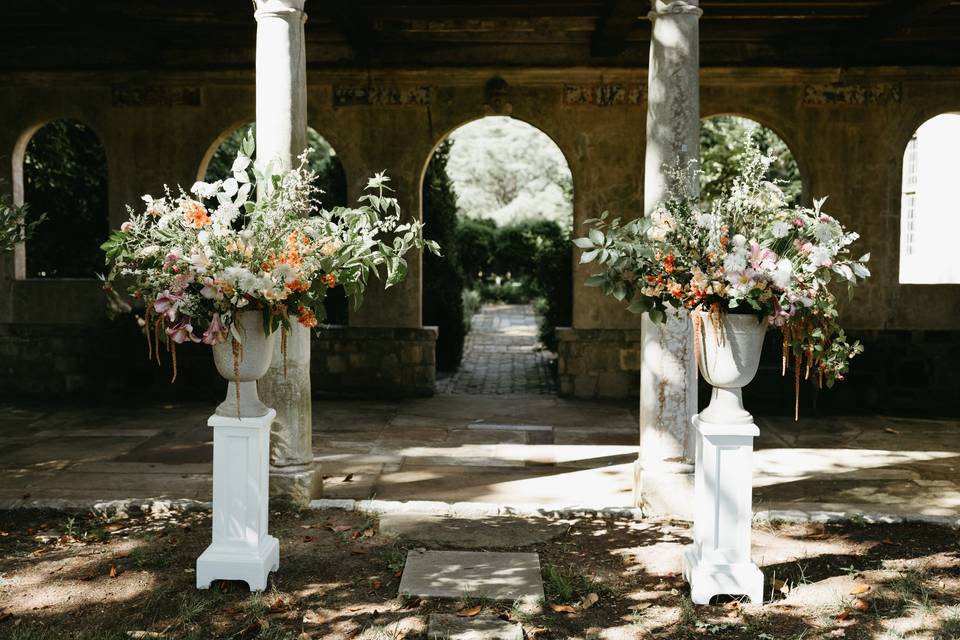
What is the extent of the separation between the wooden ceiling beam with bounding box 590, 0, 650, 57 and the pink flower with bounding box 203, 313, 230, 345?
536 centimetres

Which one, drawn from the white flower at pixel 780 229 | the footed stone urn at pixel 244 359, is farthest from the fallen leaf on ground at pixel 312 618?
the white flower at pixel 780 229

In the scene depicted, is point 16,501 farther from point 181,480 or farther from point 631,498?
point 631,498

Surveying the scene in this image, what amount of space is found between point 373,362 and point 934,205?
9084 mm

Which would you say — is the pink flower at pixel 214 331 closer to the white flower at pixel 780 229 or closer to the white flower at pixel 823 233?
the white flower at pixel 780 229

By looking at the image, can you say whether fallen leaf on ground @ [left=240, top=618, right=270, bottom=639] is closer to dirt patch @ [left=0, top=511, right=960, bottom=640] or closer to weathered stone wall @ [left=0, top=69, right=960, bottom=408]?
dirt patch @ [left=0, top=511, right=960, bottom=640]

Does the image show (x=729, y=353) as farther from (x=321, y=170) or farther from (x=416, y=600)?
(x=321, y=170)

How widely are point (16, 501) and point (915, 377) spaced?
29.9ft

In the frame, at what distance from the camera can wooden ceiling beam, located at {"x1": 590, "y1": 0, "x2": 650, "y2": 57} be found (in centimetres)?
805

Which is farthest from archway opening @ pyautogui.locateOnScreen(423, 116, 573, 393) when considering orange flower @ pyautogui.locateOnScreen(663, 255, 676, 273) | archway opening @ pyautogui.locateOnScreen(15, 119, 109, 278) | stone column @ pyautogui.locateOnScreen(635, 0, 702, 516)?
orange flower @ pyautogui.locateOnScreen(663, 255, 676, 273)

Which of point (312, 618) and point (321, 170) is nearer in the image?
point (312, 618)

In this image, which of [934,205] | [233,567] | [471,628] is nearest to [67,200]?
[233,567]

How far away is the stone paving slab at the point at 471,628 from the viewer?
3857 millimetres

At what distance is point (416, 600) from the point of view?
4.26 metres

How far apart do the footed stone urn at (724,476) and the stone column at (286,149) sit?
2632mm
